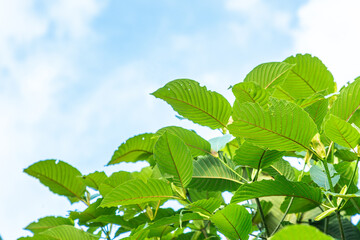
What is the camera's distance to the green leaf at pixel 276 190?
85 centimetres

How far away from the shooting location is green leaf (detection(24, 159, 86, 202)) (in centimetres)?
142

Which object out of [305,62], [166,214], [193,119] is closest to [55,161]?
[166,214]

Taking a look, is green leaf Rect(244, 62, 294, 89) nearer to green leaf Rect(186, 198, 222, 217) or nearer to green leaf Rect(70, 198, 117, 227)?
green leaf Rect(186, 198, 222, 217)

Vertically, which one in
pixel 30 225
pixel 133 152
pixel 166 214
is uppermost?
pixel 133 152

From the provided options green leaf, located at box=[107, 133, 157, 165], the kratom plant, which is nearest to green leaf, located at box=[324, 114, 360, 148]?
the kratom plant

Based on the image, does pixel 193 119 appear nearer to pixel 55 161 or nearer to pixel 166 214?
pixel 166 214

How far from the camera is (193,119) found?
1030 millimetres

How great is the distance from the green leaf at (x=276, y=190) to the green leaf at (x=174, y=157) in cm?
15

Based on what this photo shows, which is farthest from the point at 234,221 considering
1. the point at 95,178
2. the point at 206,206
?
the point at 95,178

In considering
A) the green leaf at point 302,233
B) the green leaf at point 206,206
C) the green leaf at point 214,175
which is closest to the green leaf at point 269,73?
the green leaf at point 214,175

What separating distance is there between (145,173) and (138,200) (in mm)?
427

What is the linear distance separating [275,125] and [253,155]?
131 millimetres

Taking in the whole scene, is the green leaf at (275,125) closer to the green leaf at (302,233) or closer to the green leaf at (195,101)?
the green leaf at (195,101)

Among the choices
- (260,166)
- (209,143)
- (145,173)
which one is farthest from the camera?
(145,173)
